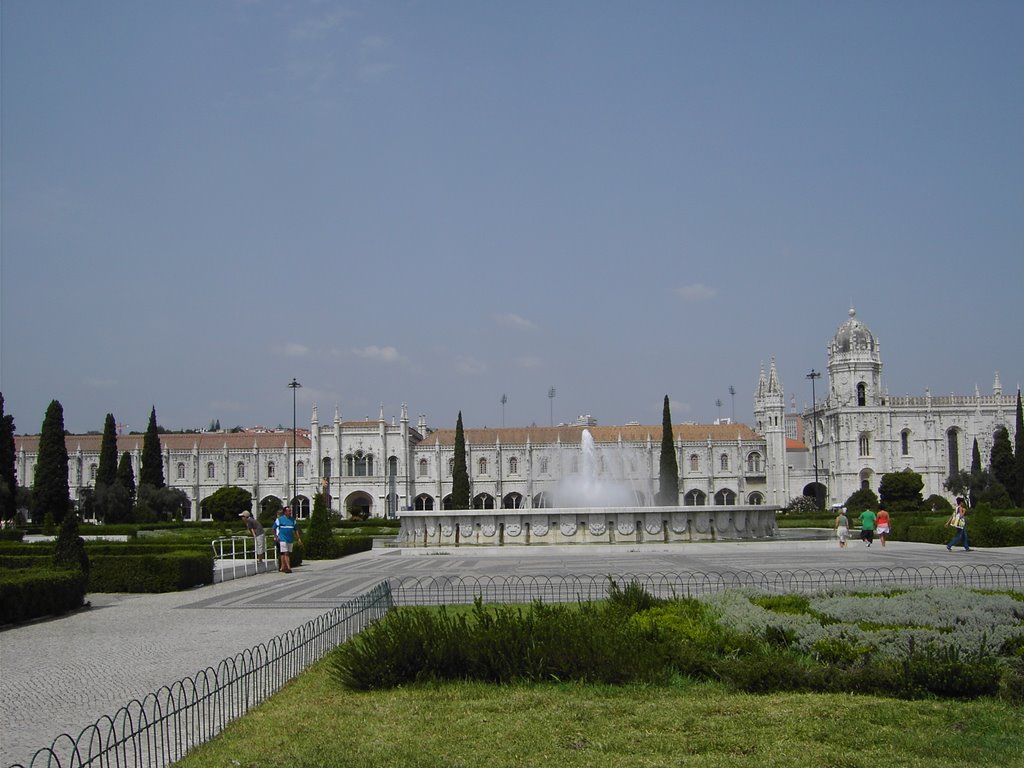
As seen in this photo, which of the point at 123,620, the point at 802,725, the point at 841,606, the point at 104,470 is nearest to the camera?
the point at 802,725

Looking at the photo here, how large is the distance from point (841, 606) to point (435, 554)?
19336 millimetres

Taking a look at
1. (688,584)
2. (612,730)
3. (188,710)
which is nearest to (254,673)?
(188,710)

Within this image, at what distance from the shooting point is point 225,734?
691 centimetres

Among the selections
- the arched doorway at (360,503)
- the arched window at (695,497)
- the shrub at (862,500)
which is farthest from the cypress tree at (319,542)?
the arched window at (695,497)

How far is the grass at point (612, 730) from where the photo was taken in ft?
19.9

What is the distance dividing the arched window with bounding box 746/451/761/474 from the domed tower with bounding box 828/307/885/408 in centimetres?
802

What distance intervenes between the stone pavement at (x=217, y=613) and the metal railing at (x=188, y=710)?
253 mm

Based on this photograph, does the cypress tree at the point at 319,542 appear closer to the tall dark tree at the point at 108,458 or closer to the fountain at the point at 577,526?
the fountain at the point at 577,526

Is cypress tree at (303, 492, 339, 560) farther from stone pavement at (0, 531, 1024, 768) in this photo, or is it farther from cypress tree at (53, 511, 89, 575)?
cypress tree at (53, 511, 89, 575)

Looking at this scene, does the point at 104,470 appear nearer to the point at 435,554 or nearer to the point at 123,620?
the point at 435,554

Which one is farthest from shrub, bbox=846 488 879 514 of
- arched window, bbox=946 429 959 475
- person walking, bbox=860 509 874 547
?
person walking, bbox=860 509 874 547

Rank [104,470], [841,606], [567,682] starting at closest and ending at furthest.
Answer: [567,682] → [841,606] → [104,470]

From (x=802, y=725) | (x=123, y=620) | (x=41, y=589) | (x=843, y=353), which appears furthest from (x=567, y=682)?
(x=843, y=353)

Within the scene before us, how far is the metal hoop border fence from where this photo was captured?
6.39 meters
